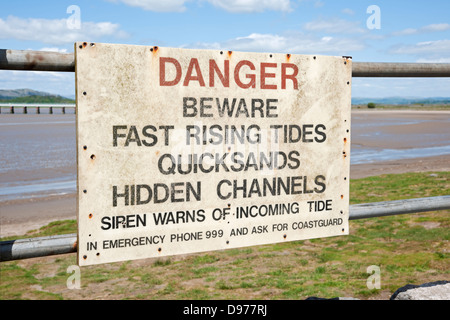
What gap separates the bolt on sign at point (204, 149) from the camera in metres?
2.09

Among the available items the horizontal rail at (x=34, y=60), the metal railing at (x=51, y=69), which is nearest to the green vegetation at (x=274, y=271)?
the metal railing at (x=51, y=69)

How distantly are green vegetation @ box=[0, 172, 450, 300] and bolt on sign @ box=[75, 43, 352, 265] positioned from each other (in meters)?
2.27

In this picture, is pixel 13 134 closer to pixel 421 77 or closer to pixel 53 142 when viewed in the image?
pixel 53 142

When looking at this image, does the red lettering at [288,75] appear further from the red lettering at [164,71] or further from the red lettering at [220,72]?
the red lettering at [164,71]

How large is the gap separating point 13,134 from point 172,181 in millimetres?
31739

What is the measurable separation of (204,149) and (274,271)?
12.0ft

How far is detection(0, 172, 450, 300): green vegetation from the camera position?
15.7ft

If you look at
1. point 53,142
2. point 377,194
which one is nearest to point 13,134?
point 53,142

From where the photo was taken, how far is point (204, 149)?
7.38 feet

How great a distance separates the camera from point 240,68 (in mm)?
2303

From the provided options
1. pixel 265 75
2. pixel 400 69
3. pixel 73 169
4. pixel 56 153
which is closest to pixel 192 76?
pixel 265 75

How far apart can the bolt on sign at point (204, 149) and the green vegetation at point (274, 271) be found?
7.46ft

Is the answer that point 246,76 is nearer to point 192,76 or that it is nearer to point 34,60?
point 192,76

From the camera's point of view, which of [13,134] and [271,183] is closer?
[271,183]
